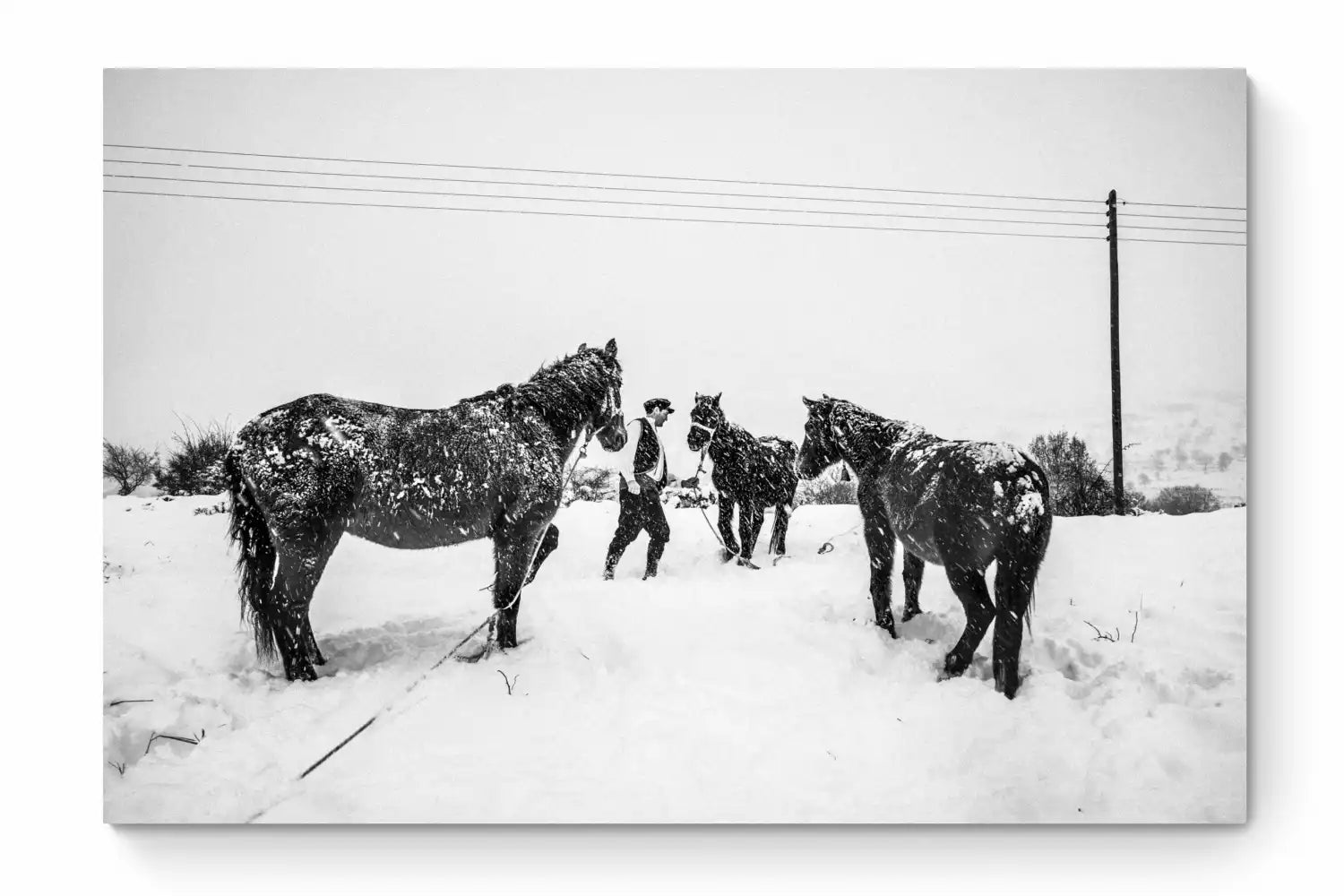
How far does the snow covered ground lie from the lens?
110 inches

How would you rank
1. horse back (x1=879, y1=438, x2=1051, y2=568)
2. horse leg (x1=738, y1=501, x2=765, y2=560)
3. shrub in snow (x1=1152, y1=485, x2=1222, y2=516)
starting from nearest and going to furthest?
horse back (x1=879, y1=438, x2=1051, y2=568)
shrub in snow (x1=1152, y1=485, x2=1222, y2=516)
horse leg (x1=738, y1=501, x2=765, y2=560)

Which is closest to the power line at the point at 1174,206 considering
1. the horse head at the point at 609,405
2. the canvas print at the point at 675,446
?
the canvas print at the point at 675,446

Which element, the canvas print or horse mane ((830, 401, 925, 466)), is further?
horse mane ((830, 401, 925, 466))

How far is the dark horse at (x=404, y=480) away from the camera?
9.17ft

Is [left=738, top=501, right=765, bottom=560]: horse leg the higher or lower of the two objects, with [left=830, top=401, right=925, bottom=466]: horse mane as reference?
lower

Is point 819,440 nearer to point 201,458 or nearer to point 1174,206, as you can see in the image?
point 1174,206

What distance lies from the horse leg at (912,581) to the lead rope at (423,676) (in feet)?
3.55

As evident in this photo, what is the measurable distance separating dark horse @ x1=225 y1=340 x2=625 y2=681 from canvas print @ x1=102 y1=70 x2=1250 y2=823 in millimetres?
12

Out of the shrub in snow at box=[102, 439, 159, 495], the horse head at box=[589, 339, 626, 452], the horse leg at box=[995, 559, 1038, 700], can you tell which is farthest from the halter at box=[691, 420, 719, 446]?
the shrub in snow at box=[102, 439, 159, 495]

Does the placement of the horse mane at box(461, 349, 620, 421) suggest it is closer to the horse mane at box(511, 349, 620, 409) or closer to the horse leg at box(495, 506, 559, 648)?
A: the horse mane at box(511, 349, 620, 409)

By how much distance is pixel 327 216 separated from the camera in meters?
2.94
